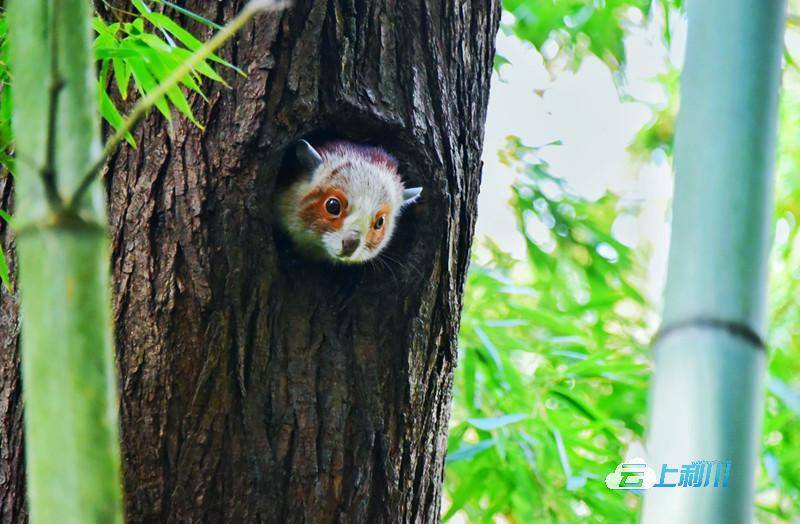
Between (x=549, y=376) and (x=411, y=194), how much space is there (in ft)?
3.79

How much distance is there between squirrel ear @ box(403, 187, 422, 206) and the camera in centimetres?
229

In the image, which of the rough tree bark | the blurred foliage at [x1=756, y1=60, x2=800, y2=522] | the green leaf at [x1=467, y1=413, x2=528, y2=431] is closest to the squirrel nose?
the rough tree bark

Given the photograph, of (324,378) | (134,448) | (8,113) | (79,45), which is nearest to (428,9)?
(324,378)

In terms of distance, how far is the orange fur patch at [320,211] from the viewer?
2.88m

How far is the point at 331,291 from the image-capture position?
2184 millimetres

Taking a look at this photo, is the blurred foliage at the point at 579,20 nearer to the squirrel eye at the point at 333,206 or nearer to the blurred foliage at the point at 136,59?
the squirrel eye at the point at 333,206

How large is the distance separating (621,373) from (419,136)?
1.49 metres

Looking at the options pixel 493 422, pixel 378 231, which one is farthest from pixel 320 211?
pixel 493 422

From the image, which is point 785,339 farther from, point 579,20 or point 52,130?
point 52,130

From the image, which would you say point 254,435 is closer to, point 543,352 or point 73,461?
point 73,461

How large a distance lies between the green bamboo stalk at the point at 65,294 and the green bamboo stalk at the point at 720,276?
50cm

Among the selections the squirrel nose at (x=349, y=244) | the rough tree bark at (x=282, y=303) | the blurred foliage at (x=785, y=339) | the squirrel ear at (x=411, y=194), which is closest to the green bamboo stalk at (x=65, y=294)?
the rough tree bark at (x=282, y=303)

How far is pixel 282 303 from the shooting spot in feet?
6.77

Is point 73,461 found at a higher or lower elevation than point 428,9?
lower
